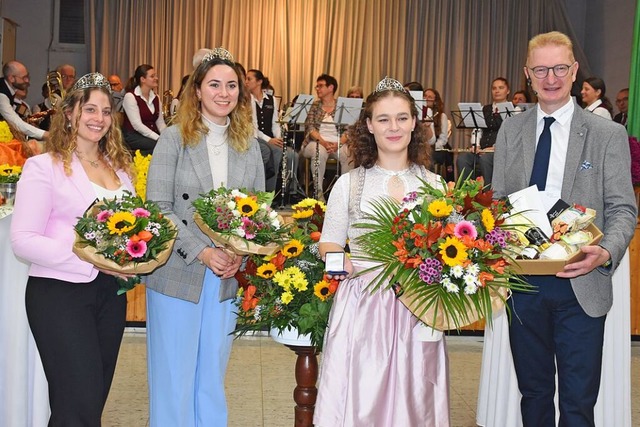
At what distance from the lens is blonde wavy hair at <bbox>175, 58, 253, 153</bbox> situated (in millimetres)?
3348

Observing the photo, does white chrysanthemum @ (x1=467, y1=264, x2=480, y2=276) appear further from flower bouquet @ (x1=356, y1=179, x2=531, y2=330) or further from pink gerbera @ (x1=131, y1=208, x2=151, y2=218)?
pink gerbera @ (x1=131, y1=208, x2=151, y2=218)

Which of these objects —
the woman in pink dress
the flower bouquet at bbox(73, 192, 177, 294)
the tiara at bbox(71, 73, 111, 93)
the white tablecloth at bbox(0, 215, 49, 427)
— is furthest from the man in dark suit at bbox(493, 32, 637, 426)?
the white tablecloth at bbox(0, 215, 49, 427)

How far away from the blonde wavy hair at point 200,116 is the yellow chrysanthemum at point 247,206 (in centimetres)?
39

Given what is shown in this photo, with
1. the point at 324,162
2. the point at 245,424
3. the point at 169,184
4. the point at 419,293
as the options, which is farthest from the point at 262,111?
the point at 419,293

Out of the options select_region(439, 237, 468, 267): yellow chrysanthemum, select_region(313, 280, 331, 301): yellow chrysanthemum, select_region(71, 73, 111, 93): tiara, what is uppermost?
select_region(71, 73, 111, 93): tiara

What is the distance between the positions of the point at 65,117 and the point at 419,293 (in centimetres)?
153

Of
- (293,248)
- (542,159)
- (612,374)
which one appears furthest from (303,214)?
(612,374)

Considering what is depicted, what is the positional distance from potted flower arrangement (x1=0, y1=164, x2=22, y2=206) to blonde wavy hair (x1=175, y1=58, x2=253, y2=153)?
3.39 feet

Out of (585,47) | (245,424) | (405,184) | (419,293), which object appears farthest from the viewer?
(585,47)

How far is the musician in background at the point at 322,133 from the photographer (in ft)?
33.8

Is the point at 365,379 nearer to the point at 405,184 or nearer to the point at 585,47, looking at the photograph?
the point at 405,184

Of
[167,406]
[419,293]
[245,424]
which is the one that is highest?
[419,293]

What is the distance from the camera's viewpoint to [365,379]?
297 centimetres

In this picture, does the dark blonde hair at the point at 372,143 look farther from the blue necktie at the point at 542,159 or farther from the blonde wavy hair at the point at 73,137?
the blonde wavy hair at the point at 73,137
